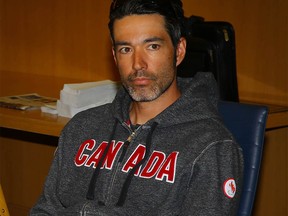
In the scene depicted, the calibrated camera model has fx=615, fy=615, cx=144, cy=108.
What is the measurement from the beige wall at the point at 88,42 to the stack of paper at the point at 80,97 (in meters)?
0.49

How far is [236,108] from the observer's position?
1606mm

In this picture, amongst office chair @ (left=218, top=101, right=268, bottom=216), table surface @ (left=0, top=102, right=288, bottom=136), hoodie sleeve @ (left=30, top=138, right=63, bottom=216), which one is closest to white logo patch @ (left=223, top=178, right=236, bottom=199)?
office chair @ (left=218, top=101, right=268, bottom=216)

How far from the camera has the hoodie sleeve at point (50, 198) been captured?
1.65 meters

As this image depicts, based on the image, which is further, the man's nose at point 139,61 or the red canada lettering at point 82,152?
the red canada lettering at point 82,152

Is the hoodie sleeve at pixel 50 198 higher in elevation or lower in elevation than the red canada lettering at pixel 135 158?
lower

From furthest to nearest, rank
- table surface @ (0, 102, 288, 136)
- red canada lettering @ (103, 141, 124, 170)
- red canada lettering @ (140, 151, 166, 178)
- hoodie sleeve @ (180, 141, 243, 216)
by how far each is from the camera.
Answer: table surface @ (0, 102, 288, 136) → red canada lettering @ (103, 141, 124, 170) → red canada lettering @ (140, 151, 166, 178) → hoodie sleeve @ (180, 141, 243, 216)

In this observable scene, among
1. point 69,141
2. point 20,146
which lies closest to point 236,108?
point 69,141

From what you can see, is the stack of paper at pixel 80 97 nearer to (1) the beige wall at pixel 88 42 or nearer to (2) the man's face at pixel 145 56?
(1) the beige wall at pixel 88 42

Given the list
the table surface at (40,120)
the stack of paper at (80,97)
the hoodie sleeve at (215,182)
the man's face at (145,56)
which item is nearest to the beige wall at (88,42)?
the table surface at (40,120)

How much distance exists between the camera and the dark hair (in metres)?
1.57

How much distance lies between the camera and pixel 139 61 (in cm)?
155

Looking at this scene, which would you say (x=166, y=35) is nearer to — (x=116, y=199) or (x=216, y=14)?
(x=116, y=199)

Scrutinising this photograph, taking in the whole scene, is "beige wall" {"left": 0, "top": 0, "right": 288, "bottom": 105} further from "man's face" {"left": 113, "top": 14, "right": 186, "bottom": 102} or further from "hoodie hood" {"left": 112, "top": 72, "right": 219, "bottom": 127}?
"man's face" {"left": 113, "top": 14, "right": 186, "bottom": 102}

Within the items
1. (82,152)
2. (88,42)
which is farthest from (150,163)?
(88,42)
